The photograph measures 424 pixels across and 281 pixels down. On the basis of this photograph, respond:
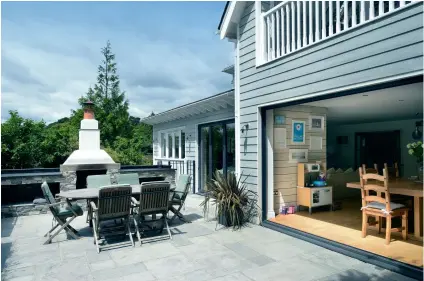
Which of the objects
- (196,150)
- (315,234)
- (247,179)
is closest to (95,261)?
(247,179)

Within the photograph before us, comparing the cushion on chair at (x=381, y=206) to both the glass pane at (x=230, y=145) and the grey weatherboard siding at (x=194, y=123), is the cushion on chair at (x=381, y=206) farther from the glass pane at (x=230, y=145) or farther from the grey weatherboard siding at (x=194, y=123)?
the grey weatherboard siding at (x=194, y=123)

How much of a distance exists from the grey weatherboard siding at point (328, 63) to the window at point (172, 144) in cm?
491

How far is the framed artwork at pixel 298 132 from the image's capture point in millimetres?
6039

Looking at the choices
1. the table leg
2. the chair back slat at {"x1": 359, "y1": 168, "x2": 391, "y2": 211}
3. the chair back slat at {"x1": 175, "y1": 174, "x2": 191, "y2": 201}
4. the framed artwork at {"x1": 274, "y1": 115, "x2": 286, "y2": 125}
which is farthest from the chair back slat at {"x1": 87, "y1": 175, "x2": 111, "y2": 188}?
the table leg

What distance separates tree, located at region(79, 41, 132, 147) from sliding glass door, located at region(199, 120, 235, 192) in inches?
384

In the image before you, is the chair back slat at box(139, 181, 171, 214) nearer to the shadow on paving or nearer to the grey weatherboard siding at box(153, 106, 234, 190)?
the shadow on paving

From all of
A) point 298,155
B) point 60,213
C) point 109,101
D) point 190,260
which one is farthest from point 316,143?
point 109,101

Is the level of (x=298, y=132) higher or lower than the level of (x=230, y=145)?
higher

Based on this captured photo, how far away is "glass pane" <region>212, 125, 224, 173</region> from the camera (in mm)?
8078

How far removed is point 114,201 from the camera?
430 cm

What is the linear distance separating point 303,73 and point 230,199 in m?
2.50

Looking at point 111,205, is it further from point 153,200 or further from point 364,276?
point 364,276

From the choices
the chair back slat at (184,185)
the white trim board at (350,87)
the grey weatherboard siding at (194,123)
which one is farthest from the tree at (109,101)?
the white trim board at (350,87)

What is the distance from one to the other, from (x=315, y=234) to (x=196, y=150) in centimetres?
518
